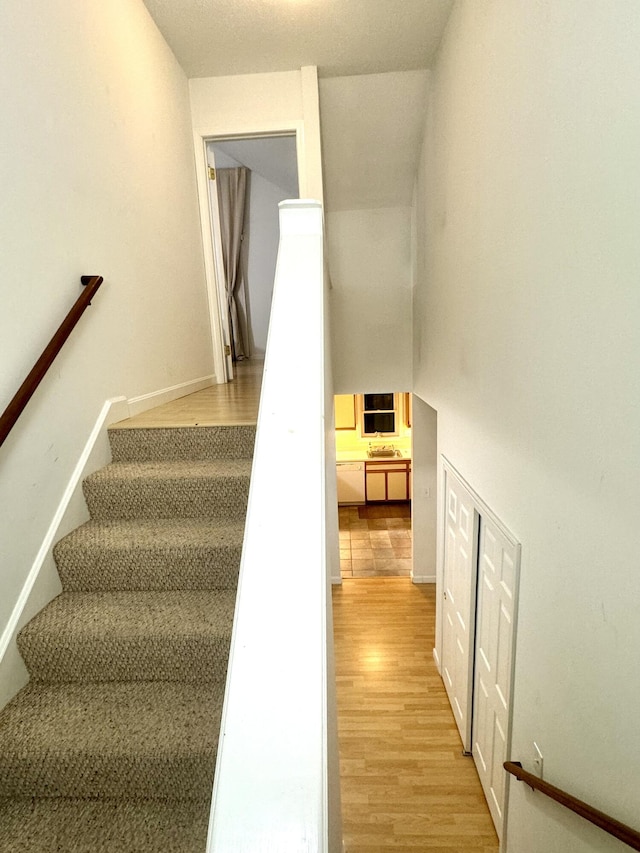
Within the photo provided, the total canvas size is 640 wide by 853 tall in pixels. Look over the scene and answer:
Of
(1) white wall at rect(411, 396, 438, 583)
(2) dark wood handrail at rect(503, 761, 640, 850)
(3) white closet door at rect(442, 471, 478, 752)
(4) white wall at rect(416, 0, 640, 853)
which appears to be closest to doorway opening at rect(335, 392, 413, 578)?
(1) white wall at rect(411, 396, 438, 583)

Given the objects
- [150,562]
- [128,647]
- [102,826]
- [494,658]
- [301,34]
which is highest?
[301,34]

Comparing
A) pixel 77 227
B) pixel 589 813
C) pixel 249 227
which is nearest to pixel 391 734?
pixel 589 813

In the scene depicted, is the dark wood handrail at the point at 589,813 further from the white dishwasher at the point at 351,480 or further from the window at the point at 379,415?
the window at the point at 379,415

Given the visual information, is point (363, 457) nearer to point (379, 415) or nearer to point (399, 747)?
point (379, 415)

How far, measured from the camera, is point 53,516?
1712mm

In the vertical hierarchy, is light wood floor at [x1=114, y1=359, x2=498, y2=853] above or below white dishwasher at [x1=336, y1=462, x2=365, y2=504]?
below

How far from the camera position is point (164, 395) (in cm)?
272

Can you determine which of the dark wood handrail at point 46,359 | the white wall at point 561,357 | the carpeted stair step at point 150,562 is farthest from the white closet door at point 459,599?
the dark wood handrail at point 46,359

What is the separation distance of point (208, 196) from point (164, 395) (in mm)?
1780

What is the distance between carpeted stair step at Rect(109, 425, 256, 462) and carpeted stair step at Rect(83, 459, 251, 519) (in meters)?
0.19

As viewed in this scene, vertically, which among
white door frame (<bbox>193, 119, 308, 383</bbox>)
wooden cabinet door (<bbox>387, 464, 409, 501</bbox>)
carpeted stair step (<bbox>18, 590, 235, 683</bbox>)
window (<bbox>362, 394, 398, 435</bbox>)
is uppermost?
white door frame (<bbox>193, 119, 308, 383</bbox>)

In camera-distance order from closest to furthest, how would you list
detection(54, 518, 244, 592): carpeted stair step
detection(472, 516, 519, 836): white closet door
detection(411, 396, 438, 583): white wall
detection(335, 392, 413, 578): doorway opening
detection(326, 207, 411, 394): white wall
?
detection(54, 518, 244, 592): carpeted stair step
detection(472, 516, 519, 836): white closet door
detection(326, 207, 411, 394): white wall
detection(411, 396, 438, 583): white wall
detection(335, 392, 413, 578): doorway opening

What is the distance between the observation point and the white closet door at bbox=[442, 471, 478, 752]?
293cm

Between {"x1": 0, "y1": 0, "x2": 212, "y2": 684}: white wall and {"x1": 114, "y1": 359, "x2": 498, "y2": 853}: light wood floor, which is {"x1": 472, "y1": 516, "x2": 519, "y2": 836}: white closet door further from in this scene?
{"x1": 0, "y1": 0, "x2": 212, "y2": 684}: white wall
